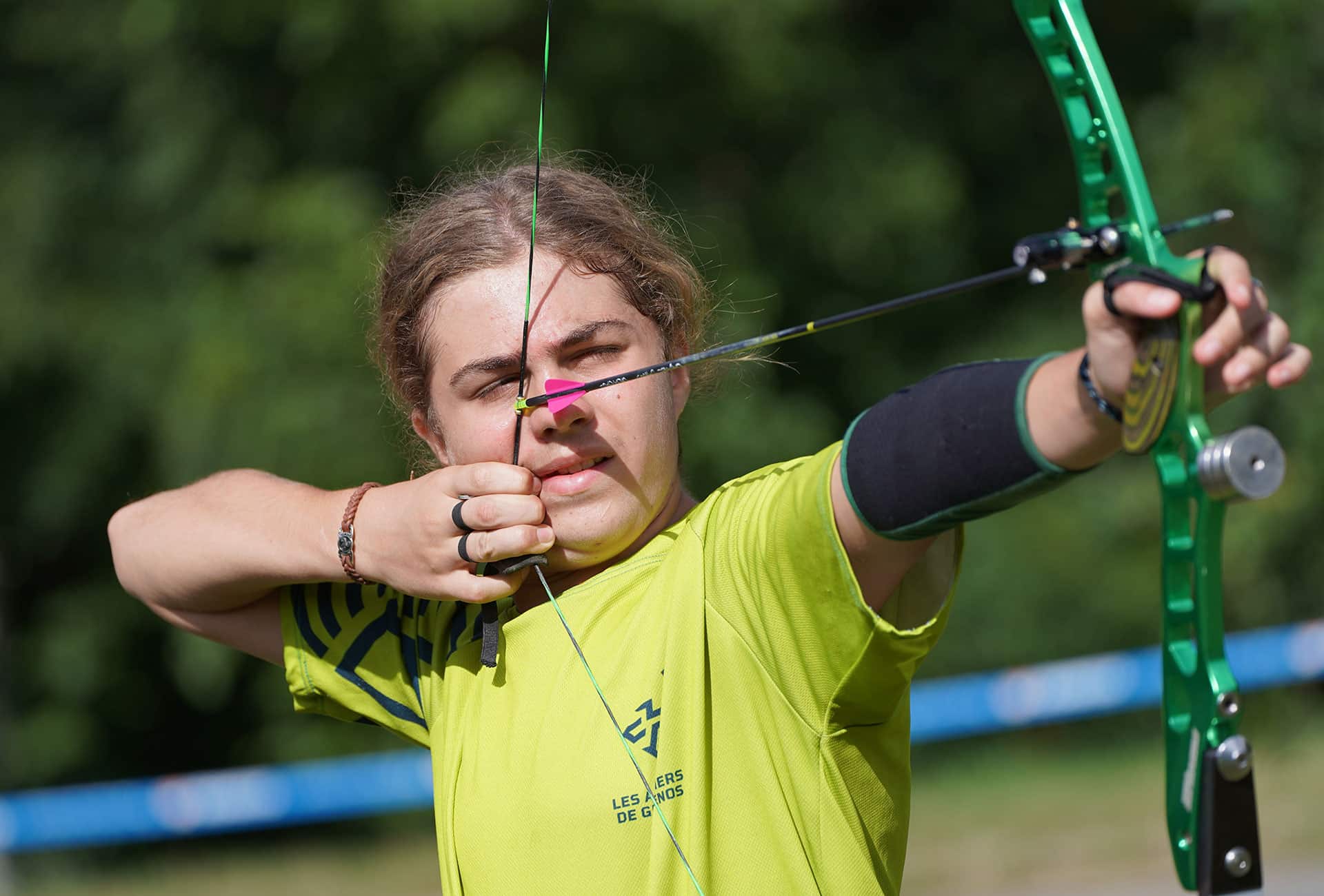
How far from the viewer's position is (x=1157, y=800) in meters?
5.51

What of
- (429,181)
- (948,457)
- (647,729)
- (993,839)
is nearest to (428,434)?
(647,729)

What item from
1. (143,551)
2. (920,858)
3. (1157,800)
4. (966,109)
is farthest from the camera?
(966,109)

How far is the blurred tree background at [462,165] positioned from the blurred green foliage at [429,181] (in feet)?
0.05

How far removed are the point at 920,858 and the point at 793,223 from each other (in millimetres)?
2731

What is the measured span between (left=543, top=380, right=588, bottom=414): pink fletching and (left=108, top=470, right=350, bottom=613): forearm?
35 cm

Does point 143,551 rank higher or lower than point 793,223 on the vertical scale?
lower

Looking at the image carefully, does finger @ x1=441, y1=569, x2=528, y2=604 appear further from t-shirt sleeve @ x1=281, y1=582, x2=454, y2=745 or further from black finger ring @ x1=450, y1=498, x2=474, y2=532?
t-shirt sleeve @ x1=281, y1=582, x2=454, y2=745

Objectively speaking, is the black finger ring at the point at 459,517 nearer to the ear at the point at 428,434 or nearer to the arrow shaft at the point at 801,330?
the arrow shaft at the point at 801,330

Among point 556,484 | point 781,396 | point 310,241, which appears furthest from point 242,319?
point 556,484

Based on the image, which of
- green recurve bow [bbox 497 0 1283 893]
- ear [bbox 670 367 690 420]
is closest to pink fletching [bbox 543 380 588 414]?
ear [bbox 670 367 690 420]

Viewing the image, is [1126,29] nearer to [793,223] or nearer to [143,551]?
[793,223]

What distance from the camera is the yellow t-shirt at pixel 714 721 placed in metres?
1.33

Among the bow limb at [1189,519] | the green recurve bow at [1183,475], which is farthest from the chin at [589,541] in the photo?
the bow limb at [1189,519]

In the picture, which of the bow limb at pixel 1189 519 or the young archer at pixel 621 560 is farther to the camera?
the young archer at pixel 621 560
